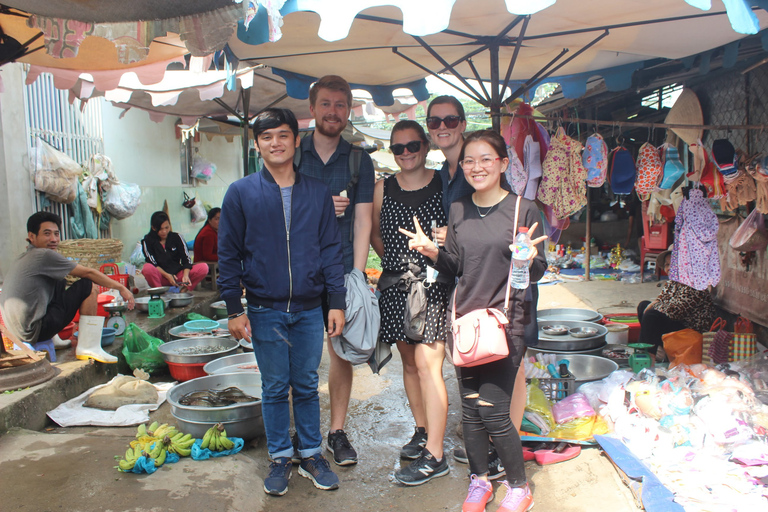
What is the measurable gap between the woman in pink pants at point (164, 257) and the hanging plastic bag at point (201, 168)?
5502mm

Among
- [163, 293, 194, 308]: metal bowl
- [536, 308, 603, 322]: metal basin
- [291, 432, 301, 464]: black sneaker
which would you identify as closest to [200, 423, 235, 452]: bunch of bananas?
[291, 432, 301, 464]: black sneaker

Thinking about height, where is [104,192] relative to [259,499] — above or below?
above

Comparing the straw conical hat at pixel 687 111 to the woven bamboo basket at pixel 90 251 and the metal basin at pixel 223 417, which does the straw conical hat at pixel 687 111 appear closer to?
the metal basin at pixel 223 417

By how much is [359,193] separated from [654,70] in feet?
12.3

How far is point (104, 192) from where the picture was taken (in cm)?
893

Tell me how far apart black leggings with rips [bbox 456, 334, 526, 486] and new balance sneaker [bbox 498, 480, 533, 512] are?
0.03 metres

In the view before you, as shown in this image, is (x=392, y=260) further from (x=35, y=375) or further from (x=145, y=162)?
(x=145, y=162)

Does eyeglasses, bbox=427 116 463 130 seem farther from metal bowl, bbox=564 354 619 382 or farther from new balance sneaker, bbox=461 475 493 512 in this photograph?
metal bowl, bbox=564 354 619 382

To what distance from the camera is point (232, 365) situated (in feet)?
15.7

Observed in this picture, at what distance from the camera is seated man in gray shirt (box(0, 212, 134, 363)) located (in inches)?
177

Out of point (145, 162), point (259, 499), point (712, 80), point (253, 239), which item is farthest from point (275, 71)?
point (145, 162)

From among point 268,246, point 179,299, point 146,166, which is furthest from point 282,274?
point 146,166

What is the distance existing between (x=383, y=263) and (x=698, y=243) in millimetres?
2776

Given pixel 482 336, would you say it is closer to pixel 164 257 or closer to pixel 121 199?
pixel 164 257
